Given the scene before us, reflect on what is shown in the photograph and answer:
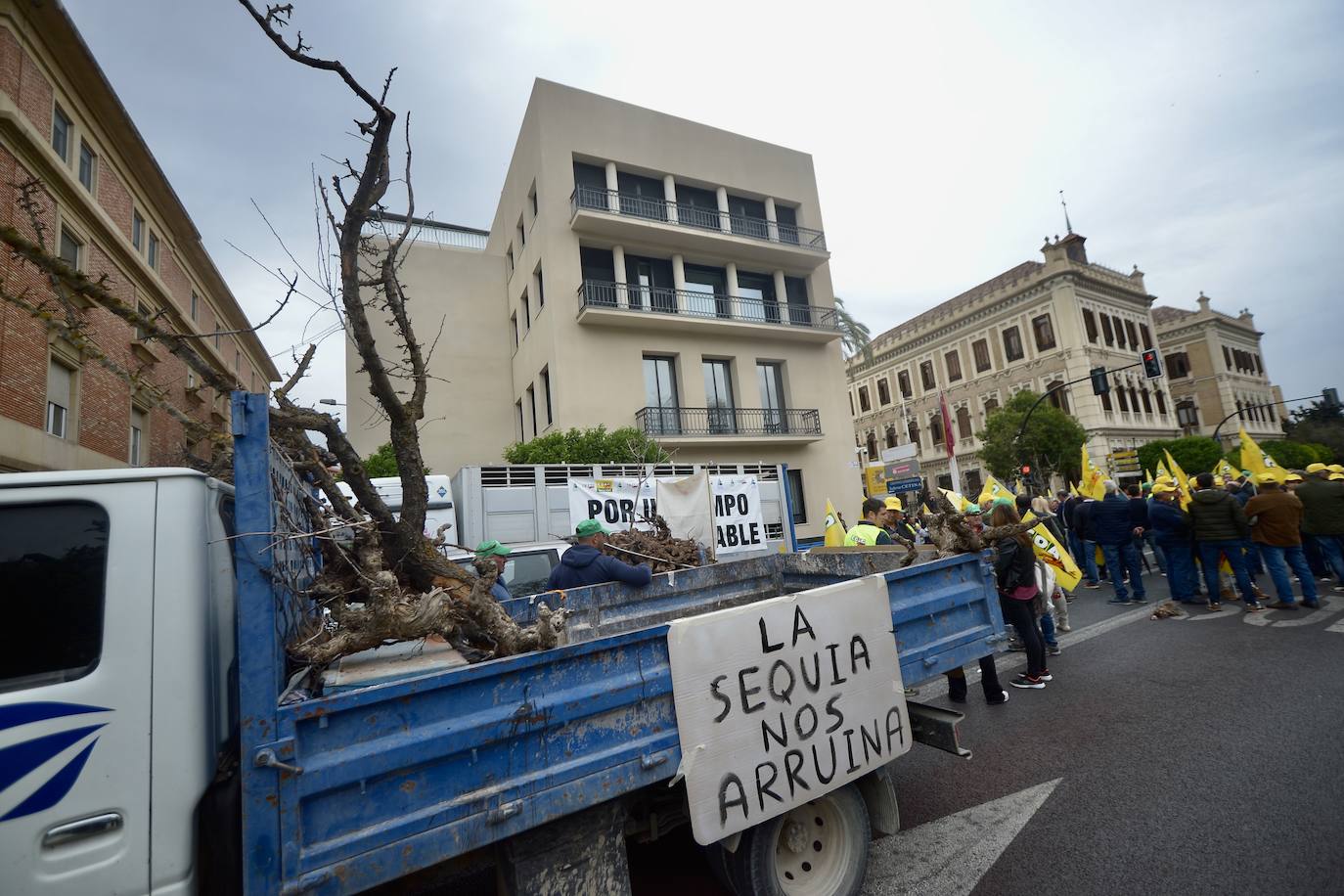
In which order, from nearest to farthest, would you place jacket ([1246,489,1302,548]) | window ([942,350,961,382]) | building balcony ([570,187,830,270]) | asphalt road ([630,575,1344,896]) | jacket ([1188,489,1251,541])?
asphalt road ([630,575,1344,896])
jacket ([1246,489,1302,548])
jacket ([1188,489,1251,541])
building balcony ([570,187,830,270])
window ([942,350,961,382])

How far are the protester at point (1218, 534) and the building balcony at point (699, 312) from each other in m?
14.1

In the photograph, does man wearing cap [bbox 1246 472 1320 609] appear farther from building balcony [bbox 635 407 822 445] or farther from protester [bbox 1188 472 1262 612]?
building balcony [bbox 635 407 822 445]

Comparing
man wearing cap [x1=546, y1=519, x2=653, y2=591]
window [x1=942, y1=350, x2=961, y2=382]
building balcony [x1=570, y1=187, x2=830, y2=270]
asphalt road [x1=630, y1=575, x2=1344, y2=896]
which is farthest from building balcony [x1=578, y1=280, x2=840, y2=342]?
window [x1=942, y1=350, x2=961, y2=382]

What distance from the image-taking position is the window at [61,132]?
13.4 metres

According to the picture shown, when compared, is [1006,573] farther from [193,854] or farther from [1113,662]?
[193,854]

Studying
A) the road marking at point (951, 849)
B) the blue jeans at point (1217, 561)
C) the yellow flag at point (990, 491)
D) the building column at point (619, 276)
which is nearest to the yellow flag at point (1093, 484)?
the blue jeans at point (1217, 561)

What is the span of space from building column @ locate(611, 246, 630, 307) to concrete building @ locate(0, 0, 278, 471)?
1058 cm

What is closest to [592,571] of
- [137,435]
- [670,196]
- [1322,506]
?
[1322,506]

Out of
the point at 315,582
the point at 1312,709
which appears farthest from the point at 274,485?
the point at 1312,709

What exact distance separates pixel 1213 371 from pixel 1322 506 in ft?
158

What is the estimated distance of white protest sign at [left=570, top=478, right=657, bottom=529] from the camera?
962 centimetres

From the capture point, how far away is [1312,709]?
15.3ft

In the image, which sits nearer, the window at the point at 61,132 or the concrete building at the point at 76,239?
the concrete building at the point at 76,239

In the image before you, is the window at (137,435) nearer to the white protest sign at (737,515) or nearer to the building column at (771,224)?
the white protest sign at (737,515)
